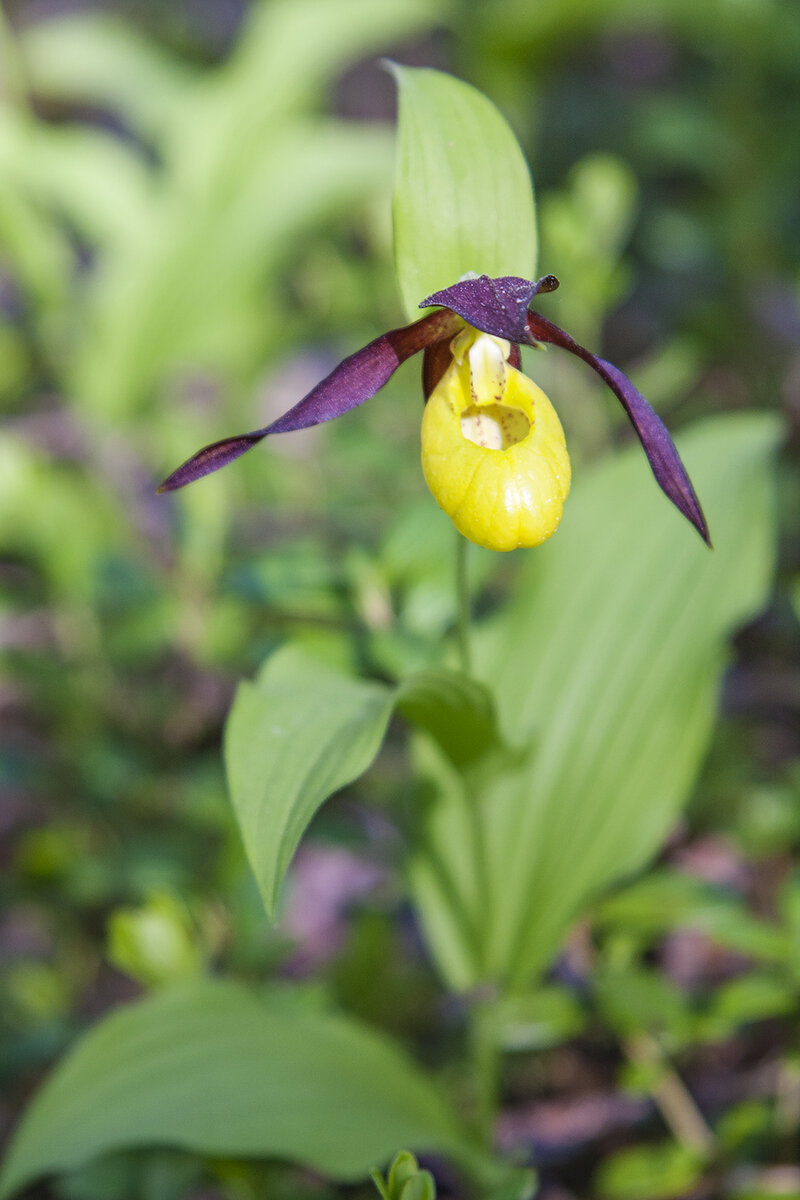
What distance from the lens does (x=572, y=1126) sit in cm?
132

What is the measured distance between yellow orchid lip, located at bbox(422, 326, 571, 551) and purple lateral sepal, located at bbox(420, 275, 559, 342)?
0.37ft

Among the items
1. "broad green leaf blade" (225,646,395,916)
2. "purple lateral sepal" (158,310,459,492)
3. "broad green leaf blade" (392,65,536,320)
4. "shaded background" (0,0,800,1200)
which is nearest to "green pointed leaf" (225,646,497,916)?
"broad green leaf blade" (225,646,395,916)

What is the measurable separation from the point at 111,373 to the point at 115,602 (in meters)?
1.15

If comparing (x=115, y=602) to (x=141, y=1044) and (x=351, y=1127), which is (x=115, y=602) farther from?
(x=351, y=1127)

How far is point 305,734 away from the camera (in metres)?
0.83

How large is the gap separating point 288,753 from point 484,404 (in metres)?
0.41

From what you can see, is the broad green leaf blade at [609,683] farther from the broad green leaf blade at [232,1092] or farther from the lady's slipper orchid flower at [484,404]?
the lady's slipper orchid flower at [484,404]

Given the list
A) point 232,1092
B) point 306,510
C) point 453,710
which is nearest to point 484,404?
point 453,710

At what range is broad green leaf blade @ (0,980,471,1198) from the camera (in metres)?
0.95

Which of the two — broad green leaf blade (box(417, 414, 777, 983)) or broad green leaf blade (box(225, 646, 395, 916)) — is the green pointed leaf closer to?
broad green leaf blade (box(225, 646, 395, 916))

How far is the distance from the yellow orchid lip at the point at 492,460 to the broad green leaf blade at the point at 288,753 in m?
0.19

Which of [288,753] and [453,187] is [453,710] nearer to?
[288,753]

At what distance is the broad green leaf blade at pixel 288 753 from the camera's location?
739mm

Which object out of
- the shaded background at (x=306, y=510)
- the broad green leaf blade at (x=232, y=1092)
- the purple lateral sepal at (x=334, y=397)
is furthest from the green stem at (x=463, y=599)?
the broad green leaf blade at (x=232, y=1092)
